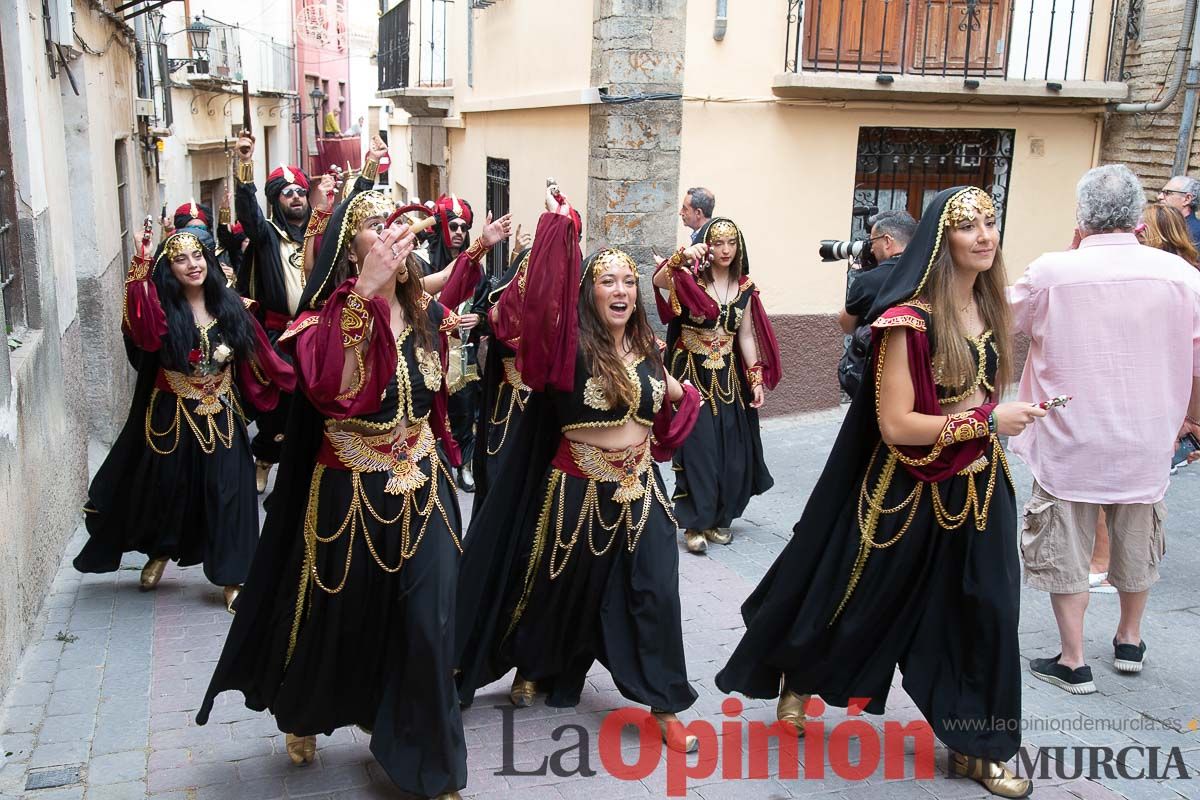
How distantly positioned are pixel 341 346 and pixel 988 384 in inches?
86.8

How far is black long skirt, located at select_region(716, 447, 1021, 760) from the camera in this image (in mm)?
3943

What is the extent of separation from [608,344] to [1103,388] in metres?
1.97

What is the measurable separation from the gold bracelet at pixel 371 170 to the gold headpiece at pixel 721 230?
6.91 ft

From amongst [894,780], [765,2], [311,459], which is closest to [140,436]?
[311,459]

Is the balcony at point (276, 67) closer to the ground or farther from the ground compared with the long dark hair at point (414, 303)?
farther from the ground

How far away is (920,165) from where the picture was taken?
10.6m

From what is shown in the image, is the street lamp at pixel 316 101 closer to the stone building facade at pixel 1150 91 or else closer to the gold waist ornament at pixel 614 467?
the stone building facade at pixel 1150 91

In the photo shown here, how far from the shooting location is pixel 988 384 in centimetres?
409

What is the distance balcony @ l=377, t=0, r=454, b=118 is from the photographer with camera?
39.0 feet

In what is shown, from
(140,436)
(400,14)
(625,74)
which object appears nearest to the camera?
(140,436)

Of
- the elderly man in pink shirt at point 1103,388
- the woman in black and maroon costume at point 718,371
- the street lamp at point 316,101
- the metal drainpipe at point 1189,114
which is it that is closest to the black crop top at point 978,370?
the elderly man in pink shirt at point 1103,388

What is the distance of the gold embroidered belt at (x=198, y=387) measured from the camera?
586 cm

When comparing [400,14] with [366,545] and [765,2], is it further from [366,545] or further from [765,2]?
[366,545]

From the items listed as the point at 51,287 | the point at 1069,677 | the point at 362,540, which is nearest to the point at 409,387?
the point at 362,540
